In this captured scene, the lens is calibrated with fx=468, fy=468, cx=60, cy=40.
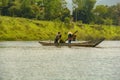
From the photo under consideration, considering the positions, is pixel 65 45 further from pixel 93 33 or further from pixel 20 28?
pixel 93 33

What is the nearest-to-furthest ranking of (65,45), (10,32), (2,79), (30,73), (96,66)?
(2,79), (30,73), (96,66), (65,45), (10,32)

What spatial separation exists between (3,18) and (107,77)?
12712 centimetres

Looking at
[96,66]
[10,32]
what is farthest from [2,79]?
[10,32]

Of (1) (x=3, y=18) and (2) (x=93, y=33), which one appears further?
(2) (x=93, y=33)

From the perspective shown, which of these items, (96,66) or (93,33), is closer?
(96,66)

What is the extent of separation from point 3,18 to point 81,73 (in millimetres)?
123715

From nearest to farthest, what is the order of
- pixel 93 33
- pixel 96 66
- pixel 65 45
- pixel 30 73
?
pixel 30 73, pixel 96 66, pixel 65 45, pixel 93 33

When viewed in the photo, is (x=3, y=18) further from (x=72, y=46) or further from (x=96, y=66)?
(x=96, y=66)

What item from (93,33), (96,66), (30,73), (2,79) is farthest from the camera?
(93,33)

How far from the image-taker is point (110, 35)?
640 ft

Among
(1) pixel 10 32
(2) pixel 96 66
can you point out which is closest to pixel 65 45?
(2) pixel 96 66

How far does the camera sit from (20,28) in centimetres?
16262

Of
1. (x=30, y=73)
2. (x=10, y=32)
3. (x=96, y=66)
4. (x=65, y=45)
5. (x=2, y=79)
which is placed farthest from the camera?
(x=10, y=32)

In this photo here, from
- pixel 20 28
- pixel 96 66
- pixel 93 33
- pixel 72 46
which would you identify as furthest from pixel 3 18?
pixel 96 66
